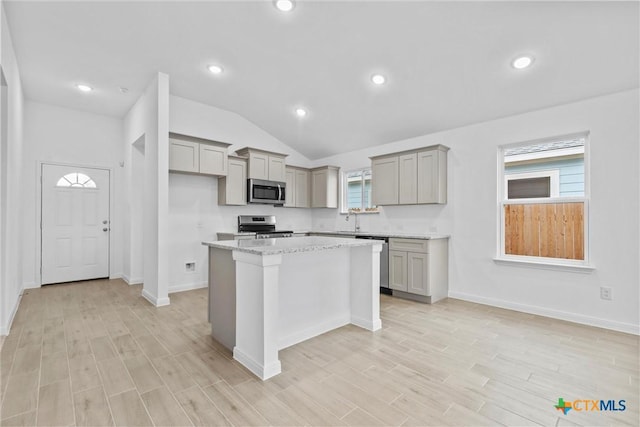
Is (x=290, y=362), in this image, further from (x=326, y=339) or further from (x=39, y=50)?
(x=39, y=50)

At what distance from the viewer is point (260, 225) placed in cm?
559

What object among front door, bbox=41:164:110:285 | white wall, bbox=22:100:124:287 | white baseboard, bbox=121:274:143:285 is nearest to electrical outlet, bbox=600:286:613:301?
white baseboard, bbox=121:274:143:285

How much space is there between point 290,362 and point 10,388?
1833 millimetres

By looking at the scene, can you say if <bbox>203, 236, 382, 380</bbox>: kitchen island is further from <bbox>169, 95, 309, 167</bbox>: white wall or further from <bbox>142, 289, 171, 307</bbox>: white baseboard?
<bbox>169, 95, 309, 167</bbox>: white wall

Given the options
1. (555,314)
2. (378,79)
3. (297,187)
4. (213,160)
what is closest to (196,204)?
(213,160)

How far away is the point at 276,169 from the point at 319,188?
101 cm

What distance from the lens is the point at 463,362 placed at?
2357mm

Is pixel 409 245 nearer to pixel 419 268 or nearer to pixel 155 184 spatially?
pixel 419 268

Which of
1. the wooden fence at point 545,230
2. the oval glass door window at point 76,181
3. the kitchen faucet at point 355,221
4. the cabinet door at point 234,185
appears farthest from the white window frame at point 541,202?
the oval glass door window at point 76,181

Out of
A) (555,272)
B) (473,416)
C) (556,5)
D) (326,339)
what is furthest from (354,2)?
(555,272)

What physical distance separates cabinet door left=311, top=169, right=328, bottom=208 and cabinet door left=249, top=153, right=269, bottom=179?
1171mm

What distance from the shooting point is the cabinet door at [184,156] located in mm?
4297

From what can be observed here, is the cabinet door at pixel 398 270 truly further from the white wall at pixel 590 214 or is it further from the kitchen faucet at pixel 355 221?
the kitchen faucet at pixel 355 221

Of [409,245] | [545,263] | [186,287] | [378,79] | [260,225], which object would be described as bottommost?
[186,287]
